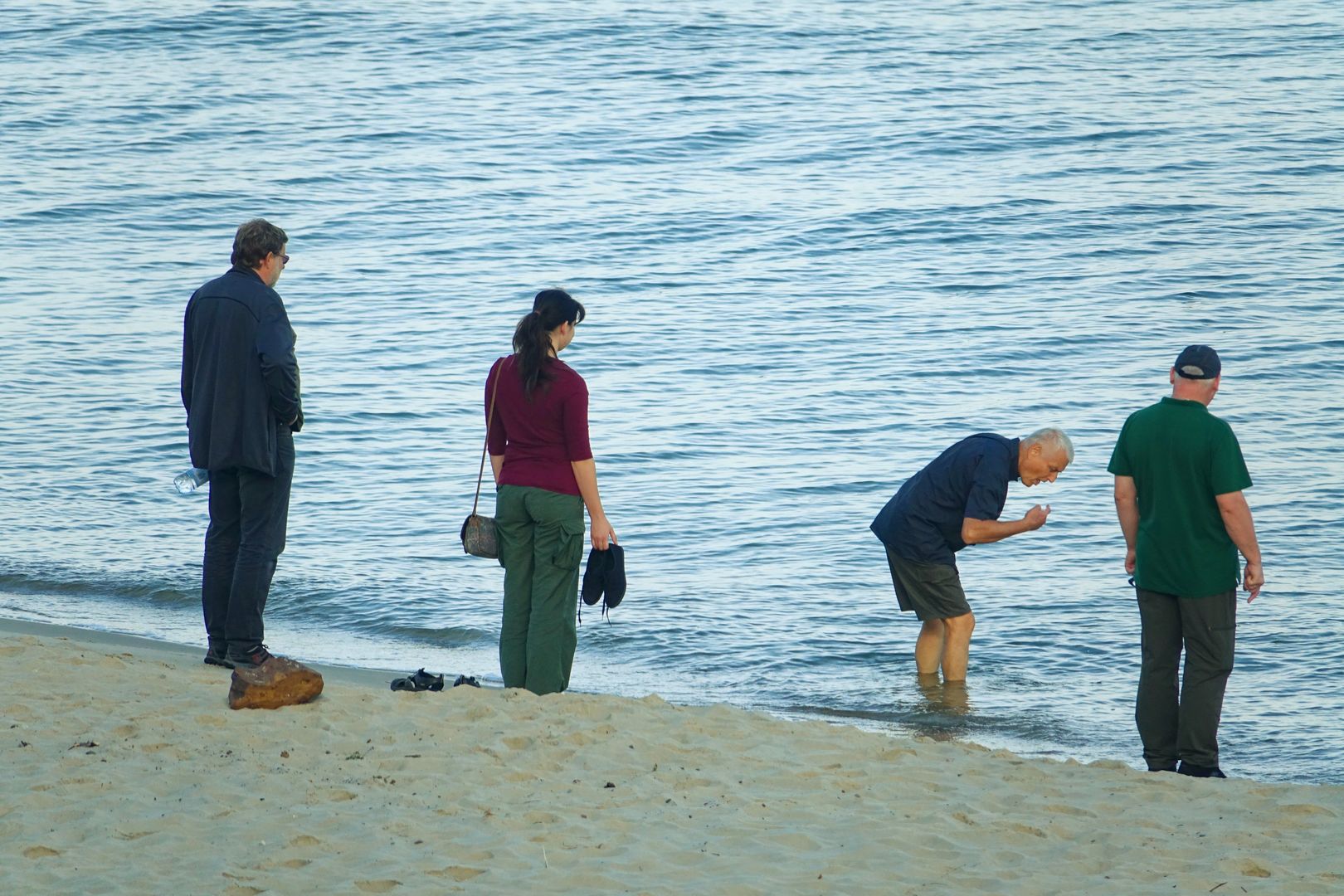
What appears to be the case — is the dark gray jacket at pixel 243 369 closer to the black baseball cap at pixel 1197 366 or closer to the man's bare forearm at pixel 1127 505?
the man's bare forearm at pixel 1127 505

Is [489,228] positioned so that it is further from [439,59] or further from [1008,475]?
[1008,475]

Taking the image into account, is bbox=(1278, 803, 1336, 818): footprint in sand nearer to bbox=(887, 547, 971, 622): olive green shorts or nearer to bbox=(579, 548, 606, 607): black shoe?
bbox=(887, 547, 971, 622): olive green shorts

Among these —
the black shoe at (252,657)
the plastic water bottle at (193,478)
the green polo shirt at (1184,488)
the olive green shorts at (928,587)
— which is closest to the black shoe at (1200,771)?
the green polo shirt at (1184,488)

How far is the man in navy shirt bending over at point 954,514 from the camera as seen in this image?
22.4 feet

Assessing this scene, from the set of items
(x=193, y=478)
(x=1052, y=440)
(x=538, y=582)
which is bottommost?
(x=538, y=582)

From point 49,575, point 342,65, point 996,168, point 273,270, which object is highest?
point 342,65

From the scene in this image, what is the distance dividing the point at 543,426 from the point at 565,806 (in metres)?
1.63

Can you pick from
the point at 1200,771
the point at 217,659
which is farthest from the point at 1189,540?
the point at 217,659

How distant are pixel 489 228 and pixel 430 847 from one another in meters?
20.3

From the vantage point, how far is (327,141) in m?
29.7

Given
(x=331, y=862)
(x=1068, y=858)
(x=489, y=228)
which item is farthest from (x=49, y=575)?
(x=489, y=228)

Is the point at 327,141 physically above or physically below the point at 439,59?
below

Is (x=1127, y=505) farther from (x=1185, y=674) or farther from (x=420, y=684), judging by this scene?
(x=420, y=684)

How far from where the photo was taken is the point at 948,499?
23.8 feet
